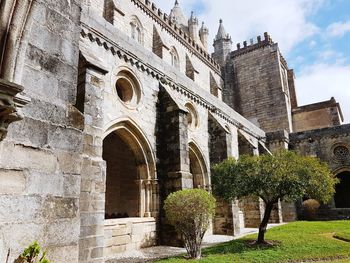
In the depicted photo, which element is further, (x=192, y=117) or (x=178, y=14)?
(x=178, y=14)

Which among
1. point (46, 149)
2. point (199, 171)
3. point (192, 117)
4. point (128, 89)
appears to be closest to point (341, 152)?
point (199, 171)

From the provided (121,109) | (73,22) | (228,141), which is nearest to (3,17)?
(73,22)

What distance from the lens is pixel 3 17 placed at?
2131 millimetres

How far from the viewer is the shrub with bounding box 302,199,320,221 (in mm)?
16938

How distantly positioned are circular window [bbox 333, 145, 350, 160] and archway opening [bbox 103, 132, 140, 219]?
13.3 m

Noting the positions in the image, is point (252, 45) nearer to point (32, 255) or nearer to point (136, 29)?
point (136, 29)

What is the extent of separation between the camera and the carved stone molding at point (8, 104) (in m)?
1.91

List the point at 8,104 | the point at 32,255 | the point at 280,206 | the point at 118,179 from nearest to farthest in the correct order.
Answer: the point at 8,104, the point at 32,255, the point at 118,179, the point at 280,206

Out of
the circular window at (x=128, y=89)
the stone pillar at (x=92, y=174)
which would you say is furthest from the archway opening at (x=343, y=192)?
the stone pillar at (x=92, y=174)

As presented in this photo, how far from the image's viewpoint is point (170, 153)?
28.2ft

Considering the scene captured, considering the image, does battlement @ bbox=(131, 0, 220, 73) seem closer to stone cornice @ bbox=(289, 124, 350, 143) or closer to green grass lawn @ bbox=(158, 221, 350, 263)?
stone cornice @ bbox=(289, 124, 350, 143)

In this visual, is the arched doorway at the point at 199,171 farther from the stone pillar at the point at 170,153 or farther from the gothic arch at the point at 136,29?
the gothic arch at the point at 136,29

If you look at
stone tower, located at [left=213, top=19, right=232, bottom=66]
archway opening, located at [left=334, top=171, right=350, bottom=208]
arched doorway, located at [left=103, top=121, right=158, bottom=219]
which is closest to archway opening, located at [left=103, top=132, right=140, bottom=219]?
arched doorway, located at [left=103, top=121, right=158, bottom=219]

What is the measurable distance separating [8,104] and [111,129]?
5.52 meters
